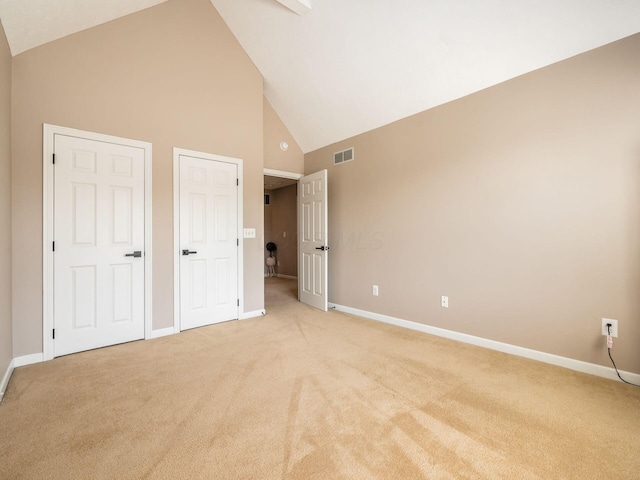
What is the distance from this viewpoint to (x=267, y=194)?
343 inches

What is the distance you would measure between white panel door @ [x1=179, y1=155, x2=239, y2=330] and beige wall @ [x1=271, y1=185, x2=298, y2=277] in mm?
4076

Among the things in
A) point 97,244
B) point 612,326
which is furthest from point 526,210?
point 97,244

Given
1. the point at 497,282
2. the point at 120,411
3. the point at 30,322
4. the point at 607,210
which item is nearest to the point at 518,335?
the point at 497,282

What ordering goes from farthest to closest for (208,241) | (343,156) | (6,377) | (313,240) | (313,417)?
(313,240) < (343,156) < (208,241) < (6,377) < (313,417)

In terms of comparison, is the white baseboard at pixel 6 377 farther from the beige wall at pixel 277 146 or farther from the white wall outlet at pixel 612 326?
the white wall outlet at pixel 612 326

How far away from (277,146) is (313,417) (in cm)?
400

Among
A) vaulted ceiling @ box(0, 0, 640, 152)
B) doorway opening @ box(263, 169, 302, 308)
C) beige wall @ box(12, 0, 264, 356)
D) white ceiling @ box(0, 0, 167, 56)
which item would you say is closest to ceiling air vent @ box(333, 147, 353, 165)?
vaulted ceiling @ box(0, 0, 640, 152)

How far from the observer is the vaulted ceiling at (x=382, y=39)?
2.21 meters

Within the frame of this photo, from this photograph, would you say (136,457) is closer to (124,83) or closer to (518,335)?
(518,335)

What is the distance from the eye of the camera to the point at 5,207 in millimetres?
2285

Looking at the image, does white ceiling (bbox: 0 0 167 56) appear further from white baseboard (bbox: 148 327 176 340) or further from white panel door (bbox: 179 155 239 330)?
white baseboard (bbox: 148 327 176 340)

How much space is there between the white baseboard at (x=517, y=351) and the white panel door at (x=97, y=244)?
300 cm

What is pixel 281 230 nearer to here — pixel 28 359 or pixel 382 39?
pixel 382 39

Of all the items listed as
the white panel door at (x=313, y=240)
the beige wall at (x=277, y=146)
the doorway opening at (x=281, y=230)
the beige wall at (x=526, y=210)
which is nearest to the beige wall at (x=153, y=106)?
the beige wall at (x=277, y=146)
